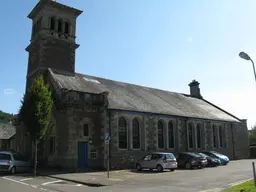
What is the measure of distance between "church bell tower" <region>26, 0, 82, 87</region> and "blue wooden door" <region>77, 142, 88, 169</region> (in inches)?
345

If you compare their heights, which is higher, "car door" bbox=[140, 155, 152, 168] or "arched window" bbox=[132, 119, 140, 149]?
"arched window" bbox=[132, 119, 140, 149]

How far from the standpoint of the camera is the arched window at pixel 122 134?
2441 centimetres

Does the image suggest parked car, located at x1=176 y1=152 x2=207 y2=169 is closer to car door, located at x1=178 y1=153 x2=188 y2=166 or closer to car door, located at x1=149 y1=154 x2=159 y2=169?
car door, located at x1=178 y1=153 x2=188 y2=166

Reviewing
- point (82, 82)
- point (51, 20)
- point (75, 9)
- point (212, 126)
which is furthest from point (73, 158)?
point (212, 126)

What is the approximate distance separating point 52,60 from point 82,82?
12.3ft

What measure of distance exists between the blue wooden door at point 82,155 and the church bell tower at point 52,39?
8762 mm

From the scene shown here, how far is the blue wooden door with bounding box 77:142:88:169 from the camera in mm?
22111

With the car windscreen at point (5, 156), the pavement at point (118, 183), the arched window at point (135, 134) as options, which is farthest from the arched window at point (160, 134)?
the car windscreen at point (5, 156)

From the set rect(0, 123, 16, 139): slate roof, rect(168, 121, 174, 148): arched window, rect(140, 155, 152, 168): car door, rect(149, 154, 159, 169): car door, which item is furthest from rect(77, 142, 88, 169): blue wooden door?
rect(0, 123, 16, 139): slate roof

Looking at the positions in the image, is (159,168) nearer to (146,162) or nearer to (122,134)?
(146,162)

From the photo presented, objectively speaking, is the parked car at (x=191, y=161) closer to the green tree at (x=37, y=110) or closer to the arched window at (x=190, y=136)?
the arched window at (x=190, y=136)

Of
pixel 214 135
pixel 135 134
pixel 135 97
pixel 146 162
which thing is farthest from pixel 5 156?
pixel 214 135

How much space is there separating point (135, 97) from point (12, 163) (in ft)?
47.8

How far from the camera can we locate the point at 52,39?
2736 centimetres
